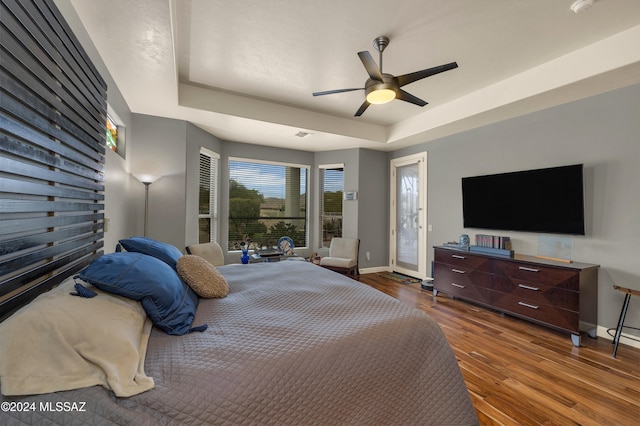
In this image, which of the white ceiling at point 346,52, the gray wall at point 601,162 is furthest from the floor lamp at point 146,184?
the gray wall at point 601,162

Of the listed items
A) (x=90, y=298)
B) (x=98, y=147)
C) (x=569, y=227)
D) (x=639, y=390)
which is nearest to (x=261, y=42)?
(x=98, y=147)

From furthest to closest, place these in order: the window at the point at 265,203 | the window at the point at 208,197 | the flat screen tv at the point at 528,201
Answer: the window at the point at 265,203
the window at the point at 208,197
the flat screen tv at the point at 528,201

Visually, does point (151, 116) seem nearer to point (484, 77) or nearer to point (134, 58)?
point (134, 58)

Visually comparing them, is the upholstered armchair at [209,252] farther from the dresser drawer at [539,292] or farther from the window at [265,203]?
the dresser drawer at [539,292]

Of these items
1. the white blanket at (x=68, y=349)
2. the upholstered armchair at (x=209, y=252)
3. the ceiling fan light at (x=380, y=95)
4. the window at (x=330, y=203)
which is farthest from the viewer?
the window at (x=330, y=203)

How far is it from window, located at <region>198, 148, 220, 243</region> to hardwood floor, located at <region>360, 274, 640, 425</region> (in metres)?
3.77

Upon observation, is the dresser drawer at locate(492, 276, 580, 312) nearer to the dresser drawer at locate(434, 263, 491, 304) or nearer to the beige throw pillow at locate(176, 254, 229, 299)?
the dresser drawer at locate(434, 263, 491, 304)

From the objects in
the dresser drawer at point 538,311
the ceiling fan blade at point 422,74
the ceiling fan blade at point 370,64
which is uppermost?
the ceiling fan blade at point 370,64

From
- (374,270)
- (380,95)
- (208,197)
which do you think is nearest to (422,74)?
(380,95)

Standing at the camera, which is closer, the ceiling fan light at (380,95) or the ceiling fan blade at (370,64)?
the ceiling fan blade at (370,64)

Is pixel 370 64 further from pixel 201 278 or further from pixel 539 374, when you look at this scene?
pixel 539 374

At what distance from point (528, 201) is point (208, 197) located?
476 cm

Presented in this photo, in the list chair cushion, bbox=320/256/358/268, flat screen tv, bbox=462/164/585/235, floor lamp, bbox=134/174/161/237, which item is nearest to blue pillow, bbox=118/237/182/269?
floor lamp, bbox=134/174/161/237

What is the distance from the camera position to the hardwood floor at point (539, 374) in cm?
174
